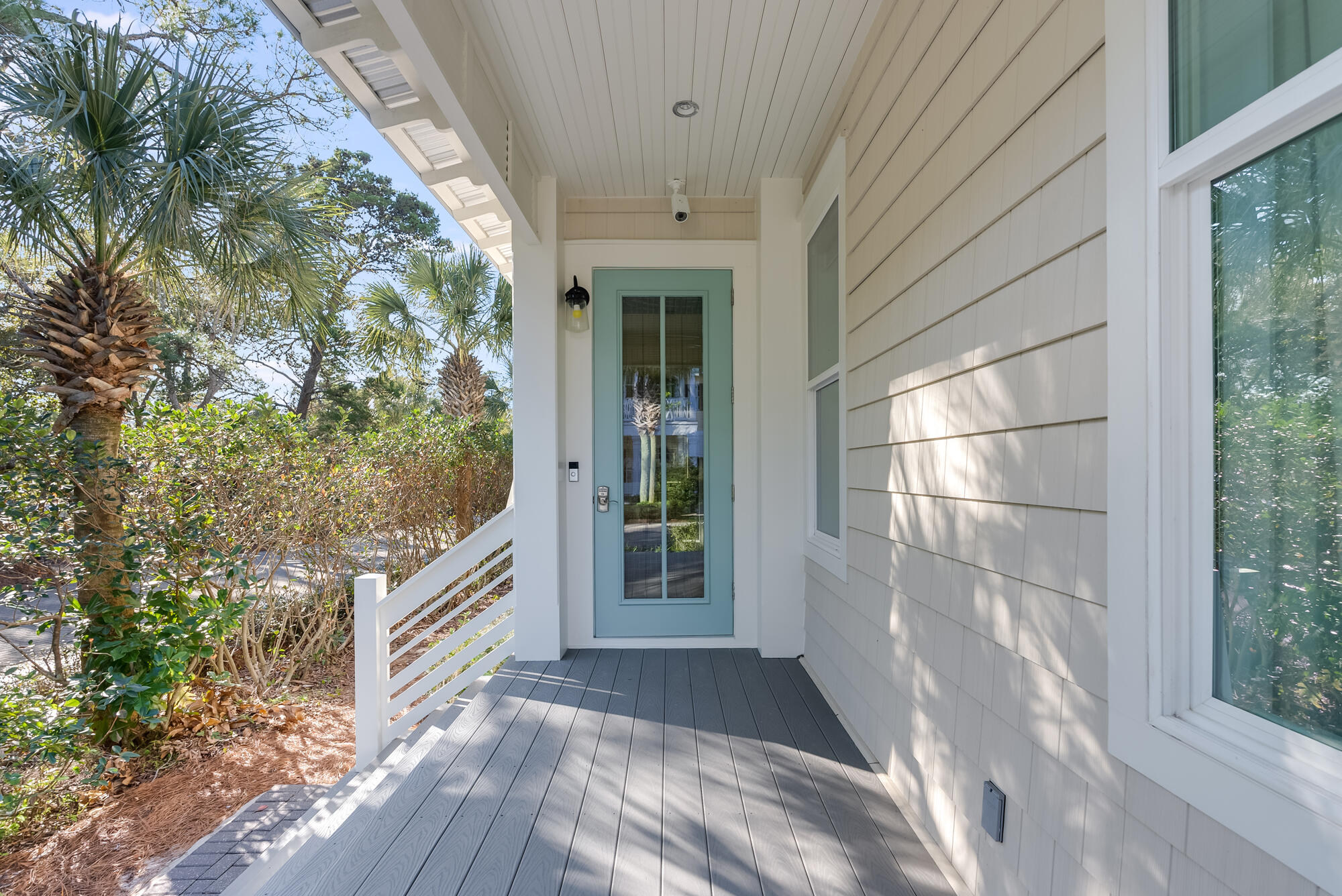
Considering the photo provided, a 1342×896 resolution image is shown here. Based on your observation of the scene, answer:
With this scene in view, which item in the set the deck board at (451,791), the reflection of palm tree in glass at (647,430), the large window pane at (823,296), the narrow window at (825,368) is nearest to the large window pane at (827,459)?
the narrow window at (825,368)

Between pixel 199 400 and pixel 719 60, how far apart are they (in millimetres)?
11162

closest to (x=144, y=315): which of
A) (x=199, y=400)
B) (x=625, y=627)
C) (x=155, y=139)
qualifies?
(x=155, y=139)

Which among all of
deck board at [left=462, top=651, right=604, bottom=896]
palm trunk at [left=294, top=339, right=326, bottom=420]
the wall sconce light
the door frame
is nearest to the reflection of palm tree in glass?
the door frame

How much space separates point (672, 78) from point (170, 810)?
13.8ft

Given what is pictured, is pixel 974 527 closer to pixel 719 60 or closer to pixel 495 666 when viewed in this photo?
pixel 719 60

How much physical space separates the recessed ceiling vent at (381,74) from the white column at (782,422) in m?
1.99

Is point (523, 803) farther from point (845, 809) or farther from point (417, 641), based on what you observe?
point (417, 641)

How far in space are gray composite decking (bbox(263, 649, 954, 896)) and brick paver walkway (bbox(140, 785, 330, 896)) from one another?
2.58ft

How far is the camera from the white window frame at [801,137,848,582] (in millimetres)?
2895

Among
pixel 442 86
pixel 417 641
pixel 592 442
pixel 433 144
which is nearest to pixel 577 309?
pixel 592 442

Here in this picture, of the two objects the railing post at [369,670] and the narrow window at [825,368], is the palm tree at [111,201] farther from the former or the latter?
the narrow window at [825,368]

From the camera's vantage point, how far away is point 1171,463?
1055 millimetres

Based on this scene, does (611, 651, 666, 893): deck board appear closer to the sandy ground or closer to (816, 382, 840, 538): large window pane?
(816, 382, 840, 538): large window pane

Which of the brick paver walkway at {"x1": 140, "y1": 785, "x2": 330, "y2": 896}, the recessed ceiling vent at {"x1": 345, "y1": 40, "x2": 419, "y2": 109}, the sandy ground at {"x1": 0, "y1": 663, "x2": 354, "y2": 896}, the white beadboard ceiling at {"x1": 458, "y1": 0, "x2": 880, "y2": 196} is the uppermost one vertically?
the white beadboard ceiling at {"x1": 458, "y1": 0, "x2": 880, "y2": 196}
